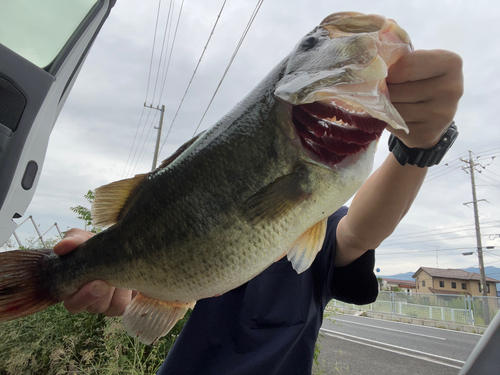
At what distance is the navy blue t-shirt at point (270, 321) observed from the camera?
1.72 metres

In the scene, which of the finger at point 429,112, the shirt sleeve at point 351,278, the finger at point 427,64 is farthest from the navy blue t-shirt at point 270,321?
the finger at point 427,64

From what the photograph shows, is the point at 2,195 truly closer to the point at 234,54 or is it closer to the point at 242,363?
the point at 242,363

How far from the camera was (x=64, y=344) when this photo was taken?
4.08 m

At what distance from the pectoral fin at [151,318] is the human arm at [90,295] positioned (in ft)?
0.63

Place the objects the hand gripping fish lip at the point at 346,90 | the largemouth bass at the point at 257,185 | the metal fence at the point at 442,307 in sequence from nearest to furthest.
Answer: the hand gripping fish lip at the point at 346,90 → the largemouth bass at the point at 257,185 → the metal fence at the point at 442,307

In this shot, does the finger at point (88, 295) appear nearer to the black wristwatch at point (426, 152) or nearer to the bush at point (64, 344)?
the black wristwatch at point (426, 152)

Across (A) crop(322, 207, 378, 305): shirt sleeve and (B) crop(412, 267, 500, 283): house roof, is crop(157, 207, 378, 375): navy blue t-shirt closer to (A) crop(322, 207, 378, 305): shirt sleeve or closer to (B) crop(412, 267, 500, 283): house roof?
(A) crop(322, 207, 378, 305): shirt sleeve

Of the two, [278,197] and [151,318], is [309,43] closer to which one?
[278,197]

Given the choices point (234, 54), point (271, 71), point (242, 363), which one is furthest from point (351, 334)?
point (271, 71)

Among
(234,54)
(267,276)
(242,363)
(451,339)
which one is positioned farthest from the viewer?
(451,339)

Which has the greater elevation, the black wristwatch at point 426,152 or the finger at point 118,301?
the black wristwatch at point 426,152

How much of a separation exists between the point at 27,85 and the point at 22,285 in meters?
1.35

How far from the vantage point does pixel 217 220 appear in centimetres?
124

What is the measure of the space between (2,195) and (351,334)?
15165 mm
